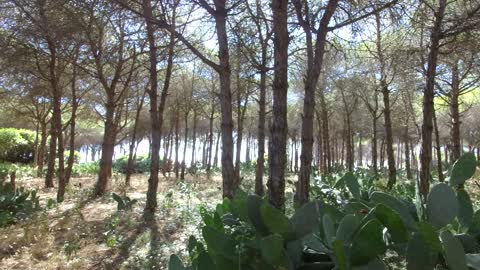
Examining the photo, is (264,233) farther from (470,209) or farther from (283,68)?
(283,68)

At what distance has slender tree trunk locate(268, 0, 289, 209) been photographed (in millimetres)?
4875

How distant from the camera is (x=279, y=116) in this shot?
503 centimetres

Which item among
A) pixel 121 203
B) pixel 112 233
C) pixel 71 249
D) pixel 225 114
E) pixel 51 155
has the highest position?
pixel 225 114

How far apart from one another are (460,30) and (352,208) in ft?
20.2

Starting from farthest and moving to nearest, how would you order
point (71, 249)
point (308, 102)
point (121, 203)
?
point (121, 203), point (308, 102), point (71, 249)

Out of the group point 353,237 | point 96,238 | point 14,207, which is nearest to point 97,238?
point 96,238

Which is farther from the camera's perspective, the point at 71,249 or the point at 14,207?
the point at 14,207

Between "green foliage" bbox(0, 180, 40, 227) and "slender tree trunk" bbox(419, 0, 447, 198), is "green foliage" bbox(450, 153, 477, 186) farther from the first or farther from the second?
"green foliage" bbox(0, 180, 40, 227)

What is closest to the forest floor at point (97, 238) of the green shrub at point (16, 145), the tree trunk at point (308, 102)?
the tree trunk at point (308, 102)

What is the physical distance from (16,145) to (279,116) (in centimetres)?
2645

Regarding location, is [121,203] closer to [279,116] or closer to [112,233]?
[112,233]

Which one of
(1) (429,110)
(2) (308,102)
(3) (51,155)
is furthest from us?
(3) (51,155)

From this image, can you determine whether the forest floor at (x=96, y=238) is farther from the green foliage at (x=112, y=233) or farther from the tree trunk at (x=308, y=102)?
the tree trunk at (x=308, y=102)

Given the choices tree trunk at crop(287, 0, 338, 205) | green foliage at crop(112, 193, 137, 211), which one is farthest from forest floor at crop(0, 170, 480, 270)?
tree trunk at crop(287, 0, 338, 205)
